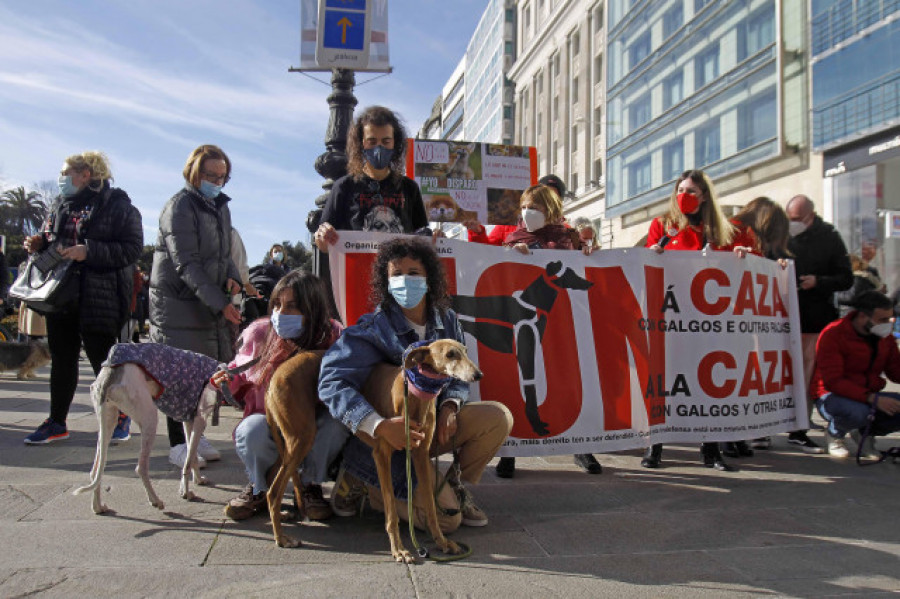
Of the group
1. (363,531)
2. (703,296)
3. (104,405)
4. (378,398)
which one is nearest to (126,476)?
(104,405)

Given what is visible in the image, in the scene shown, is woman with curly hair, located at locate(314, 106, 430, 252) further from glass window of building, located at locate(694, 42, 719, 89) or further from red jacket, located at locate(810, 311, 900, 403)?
glass window of building, located at locate(694, 42, 719, 89)

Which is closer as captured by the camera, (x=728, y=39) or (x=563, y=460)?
(x=563, y=460)

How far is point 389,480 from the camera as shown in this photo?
110 inches

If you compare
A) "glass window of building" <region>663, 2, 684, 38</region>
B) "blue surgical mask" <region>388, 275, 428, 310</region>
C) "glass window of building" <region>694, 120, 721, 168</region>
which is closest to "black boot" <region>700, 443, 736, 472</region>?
"blue surgical mask" <region>388, 275, 428, 310</region>

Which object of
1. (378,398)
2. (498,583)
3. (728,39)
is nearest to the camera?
(498,583)

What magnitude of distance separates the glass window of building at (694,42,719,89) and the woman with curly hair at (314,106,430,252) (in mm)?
23769

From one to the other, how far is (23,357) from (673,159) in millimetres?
24383

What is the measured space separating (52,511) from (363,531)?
1556mm

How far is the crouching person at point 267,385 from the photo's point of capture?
3203 mm

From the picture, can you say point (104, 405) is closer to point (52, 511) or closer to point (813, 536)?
point (52, 511)

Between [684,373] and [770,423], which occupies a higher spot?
[684,373]

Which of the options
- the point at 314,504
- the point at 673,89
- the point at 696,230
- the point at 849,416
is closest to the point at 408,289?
the point at 314,504

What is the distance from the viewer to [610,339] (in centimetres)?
445

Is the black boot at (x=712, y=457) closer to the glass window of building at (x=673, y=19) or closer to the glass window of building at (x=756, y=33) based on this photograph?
the glass window of building at (x=756, y=33)
